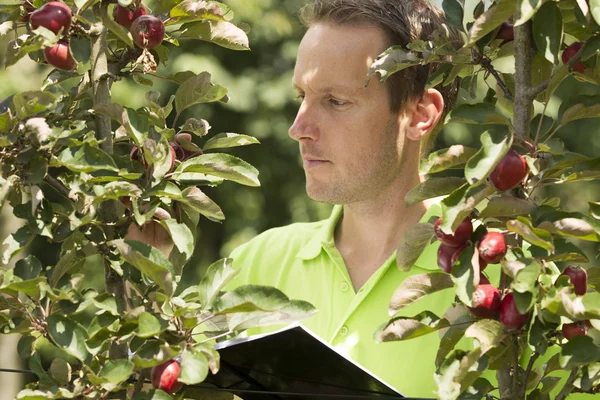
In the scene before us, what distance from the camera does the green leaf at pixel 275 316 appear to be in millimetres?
1314

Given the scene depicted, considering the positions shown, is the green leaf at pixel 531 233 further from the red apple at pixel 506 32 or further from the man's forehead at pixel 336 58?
the man's forehead at pixel 336 58

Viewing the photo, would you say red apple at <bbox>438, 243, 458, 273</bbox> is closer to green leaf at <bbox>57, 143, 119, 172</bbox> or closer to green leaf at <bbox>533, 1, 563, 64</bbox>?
green leaf at <bbox>533, 1, 563, 64</bbox>

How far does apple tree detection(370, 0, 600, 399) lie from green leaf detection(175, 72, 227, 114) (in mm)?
367

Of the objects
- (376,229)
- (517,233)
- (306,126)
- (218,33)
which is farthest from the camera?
(376,229)

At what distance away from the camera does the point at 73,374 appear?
146 centimetres

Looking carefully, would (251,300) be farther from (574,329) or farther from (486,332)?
(574,329)

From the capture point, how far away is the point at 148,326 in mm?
1291

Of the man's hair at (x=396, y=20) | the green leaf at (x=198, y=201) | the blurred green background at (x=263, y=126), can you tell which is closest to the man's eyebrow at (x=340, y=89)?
the man's hair at (x=396, y=20)

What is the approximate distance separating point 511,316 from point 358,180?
3.38ft

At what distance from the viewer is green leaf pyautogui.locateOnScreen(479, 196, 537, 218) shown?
51.6 inches

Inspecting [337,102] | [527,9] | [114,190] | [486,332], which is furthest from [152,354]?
[337,102]

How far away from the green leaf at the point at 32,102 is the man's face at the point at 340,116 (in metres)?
0.87

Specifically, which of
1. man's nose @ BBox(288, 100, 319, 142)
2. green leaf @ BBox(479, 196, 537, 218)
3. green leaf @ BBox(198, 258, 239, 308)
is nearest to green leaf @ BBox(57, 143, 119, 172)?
green leaf @ BBox(198, 258, 239, 308)

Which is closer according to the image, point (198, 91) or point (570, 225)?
point (570, 225)
